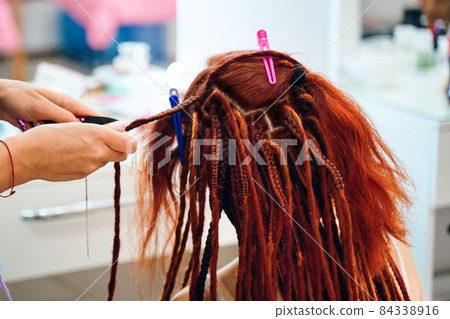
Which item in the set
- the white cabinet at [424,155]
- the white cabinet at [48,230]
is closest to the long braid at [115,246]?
the white cabinet at [48,230]

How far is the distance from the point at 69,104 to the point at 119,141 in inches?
5.4

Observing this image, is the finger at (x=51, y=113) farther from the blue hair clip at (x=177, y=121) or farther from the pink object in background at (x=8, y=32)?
the pink object in background at (x=8, y=32)

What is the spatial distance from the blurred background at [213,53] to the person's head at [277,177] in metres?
0.49

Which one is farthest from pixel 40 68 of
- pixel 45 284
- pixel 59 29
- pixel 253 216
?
pixel 253 216

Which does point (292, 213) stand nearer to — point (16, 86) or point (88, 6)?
point (16, 86)

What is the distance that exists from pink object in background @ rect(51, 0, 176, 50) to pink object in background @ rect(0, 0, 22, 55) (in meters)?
0.14

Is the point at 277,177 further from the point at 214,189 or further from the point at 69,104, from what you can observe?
the point at 69,104

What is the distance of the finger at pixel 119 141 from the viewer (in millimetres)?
666

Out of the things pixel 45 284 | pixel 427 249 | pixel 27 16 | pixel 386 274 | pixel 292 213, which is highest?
pixel 27 16

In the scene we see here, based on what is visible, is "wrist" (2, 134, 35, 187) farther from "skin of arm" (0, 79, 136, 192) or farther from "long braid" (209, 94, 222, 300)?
"long braid" (209, 94, 222, 300)

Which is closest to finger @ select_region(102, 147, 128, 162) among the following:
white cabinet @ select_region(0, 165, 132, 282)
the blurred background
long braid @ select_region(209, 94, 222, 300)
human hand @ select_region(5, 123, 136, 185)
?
human hand @ select_region(5, 123, 136, 185)

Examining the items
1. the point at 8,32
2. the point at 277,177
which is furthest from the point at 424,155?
the point at 8,32

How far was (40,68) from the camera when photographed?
152 centimetres

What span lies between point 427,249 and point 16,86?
1189 millimetres
